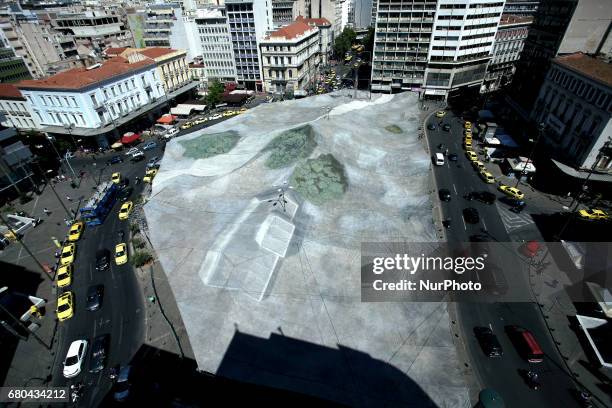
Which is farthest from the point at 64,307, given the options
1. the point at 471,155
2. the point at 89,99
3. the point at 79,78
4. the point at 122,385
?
the point at 471,155

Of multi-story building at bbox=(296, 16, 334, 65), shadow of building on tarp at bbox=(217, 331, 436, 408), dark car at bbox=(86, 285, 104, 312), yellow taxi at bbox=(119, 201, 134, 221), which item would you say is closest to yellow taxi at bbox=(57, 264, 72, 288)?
dark car at bbox=(86, 285, 104, 312)

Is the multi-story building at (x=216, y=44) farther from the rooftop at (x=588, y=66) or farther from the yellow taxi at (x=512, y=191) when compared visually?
the yellow taxi at (x=512, y=191)

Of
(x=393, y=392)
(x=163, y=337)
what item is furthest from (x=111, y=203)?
(x=393, y=392)

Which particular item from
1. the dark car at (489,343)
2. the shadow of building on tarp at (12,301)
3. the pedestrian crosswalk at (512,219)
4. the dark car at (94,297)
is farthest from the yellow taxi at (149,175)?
the pedestrian crosswalk at (512,219)

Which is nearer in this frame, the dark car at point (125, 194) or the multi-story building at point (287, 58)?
the dark car at point (125, 194)

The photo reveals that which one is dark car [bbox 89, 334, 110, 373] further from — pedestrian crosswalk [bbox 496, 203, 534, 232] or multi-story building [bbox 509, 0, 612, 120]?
multi-story building [bbox 509, 0, 612, 120]

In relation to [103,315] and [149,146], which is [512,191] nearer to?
[103,315]
